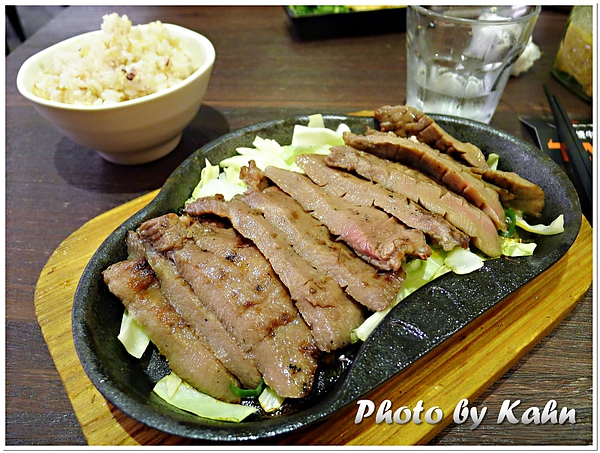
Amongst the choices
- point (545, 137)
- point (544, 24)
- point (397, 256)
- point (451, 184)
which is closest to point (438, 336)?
point (397, 256)

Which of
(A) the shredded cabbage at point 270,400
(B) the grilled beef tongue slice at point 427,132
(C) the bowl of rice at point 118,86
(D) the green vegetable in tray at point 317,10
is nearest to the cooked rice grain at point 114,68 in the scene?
(C) the bowl of rice at point 118,86

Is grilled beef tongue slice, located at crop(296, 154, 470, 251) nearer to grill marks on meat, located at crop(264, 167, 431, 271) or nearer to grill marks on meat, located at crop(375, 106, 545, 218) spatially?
Answer: grill marks on meat, located at crop(264, 167, 431, 271)

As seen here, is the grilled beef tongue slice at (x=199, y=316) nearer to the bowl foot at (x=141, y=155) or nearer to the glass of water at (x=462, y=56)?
the bowl foot at (x=141, y=155)

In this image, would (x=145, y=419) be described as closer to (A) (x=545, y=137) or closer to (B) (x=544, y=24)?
(A) (x=545, y=137)

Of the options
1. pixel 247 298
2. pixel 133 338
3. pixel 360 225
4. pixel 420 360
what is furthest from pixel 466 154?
pixel 133 338

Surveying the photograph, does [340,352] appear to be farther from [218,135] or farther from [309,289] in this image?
[218,135]

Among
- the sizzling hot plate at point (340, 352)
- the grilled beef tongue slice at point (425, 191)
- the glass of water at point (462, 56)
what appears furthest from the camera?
the glass of water at point (462, 56)
